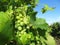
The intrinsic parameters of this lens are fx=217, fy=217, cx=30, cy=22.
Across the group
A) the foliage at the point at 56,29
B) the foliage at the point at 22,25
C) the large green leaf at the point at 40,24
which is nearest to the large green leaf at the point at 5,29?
the foliage at the point at 22,25

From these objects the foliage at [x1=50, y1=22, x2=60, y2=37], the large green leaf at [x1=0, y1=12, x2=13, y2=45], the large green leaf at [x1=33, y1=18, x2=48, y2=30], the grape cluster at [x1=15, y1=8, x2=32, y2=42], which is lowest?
the foliage at [x1=50, y1=22, x2=60, y2=37]

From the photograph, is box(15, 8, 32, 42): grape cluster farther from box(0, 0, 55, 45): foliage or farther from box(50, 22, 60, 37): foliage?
box(50, 22, 60, 37): foliage

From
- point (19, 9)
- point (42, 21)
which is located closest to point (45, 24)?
point (42, 21)

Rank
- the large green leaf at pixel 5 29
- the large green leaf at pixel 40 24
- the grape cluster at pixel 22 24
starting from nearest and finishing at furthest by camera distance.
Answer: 1. the large green leaf at pixel 5 29
2. the grape cluster at pixel 22 24
3. the large green leaf at pixel 40 24

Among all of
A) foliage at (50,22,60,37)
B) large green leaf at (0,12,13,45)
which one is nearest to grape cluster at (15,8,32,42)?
large green leaf at (0,12,13,45)

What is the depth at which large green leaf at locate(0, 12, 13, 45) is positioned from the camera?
1255 mm

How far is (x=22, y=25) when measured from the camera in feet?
5.14

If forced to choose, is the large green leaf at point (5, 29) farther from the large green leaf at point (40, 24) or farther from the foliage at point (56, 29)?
the foliage at point (56, 29)

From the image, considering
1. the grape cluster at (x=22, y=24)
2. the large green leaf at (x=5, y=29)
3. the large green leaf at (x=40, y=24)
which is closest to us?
the large green leaf at (x=5, y=29)

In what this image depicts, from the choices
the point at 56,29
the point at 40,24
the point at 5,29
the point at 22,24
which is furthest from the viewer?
the point at 56,29

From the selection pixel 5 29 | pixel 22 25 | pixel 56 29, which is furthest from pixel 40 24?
pixel 56 29

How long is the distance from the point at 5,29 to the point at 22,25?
11.6 inches

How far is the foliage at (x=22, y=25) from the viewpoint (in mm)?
1339

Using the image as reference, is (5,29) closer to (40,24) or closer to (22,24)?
(22,24)
